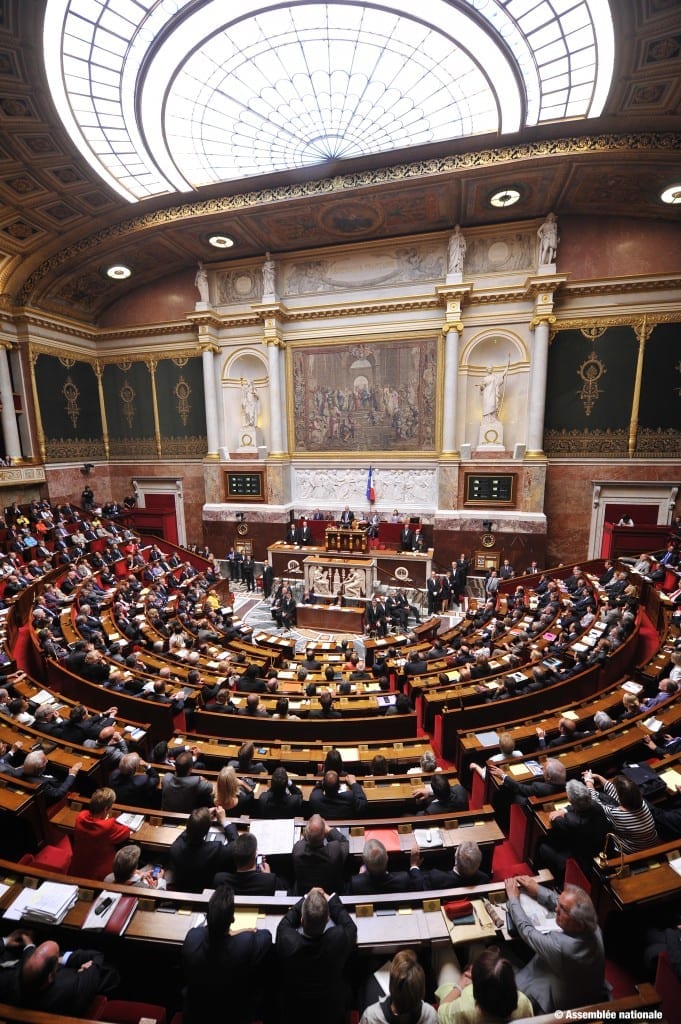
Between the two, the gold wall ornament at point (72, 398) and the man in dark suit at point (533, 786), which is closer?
the man in dark suit at point (533, 786)

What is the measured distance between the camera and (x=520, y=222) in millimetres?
15398

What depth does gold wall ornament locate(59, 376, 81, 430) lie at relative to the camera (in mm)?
19406

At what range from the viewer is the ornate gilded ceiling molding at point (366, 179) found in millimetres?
11883

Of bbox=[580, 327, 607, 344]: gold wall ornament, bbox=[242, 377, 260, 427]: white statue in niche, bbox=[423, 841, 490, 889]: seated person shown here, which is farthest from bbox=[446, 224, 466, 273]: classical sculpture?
bbox=[423, 841, 490, 889]: seated person

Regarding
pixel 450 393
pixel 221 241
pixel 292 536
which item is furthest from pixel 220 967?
pixel 221 241

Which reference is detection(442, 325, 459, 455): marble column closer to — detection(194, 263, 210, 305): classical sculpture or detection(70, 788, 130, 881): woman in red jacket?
detection(194, 263, 210, 305): classical sculpture

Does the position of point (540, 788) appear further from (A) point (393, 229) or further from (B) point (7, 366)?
(B) point (7, 366)

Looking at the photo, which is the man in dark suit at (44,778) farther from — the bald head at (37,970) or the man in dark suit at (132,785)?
the bald head at (37,970)

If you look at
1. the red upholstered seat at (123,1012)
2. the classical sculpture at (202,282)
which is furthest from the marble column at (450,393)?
the red upholstered seat at (123,1012)

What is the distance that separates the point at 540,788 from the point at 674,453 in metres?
15.4

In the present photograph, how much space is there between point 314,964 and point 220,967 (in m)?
0.48

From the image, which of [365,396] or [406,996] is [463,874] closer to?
[406,996]

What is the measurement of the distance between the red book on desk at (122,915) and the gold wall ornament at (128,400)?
21.1 metres

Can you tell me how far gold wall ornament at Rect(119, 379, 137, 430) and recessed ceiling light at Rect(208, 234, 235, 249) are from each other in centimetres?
761
